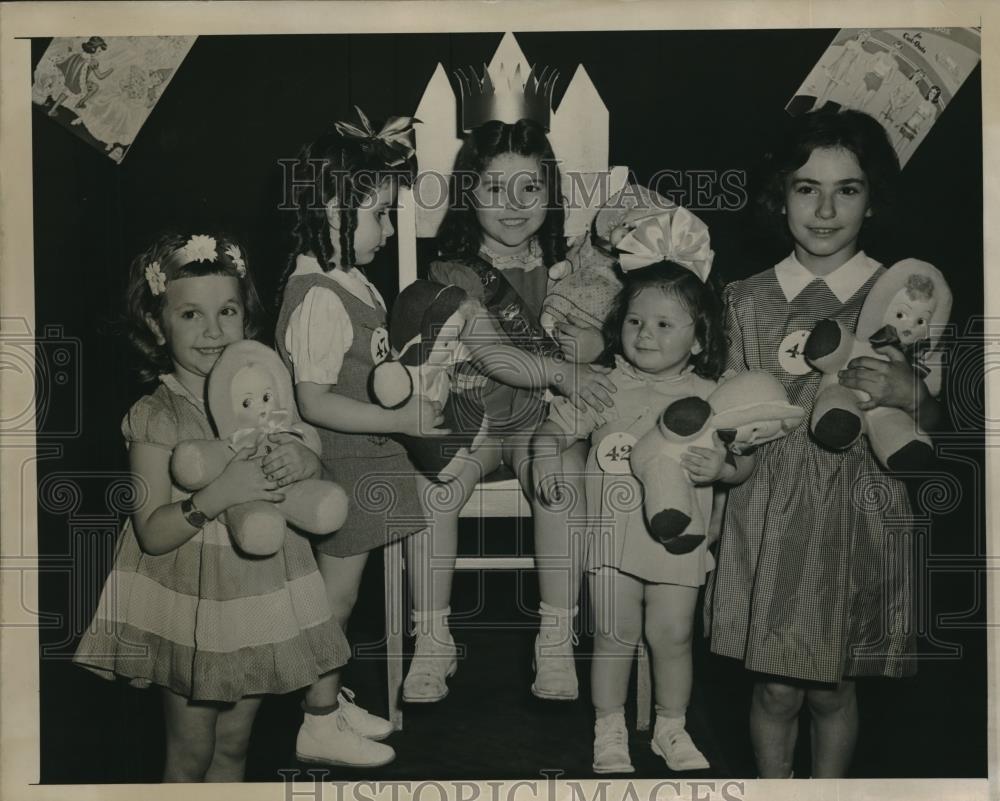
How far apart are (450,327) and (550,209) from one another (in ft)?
0.88

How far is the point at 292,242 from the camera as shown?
213 cm

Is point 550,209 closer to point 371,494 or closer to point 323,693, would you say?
point 371,494

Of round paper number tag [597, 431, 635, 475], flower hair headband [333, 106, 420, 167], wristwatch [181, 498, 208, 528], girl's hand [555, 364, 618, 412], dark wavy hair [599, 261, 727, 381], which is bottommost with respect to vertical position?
wristwatch [181, 498, 208, 528]

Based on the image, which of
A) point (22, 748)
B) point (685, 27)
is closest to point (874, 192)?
point (685, 27)

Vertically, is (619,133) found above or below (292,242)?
above

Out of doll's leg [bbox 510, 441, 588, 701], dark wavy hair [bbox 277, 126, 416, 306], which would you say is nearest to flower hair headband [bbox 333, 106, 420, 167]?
dark wavy hair [bbox 277, 126, 416, 306]

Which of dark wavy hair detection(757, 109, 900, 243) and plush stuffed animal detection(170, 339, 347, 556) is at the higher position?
dark wavy hair detection(757, 109, 900, 243)

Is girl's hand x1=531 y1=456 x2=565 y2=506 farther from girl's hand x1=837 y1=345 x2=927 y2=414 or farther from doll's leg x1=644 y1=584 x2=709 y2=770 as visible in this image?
girl's hand x1=837 y1=345 x2=927 y2=414

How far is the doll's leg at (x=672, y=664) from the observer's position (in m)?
2.12

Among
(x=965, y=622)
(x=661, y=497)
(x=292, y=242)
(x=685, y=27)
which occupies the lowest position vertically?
(x=965, y=622)

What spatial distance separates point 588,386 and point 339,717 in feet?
2.40

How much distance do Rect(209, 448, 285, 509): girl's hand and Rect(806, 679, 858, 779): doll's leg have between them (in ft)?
3.33

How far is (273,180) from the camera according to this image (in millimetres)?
2139

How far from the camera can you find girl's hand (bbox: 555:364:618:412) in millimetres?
2129
